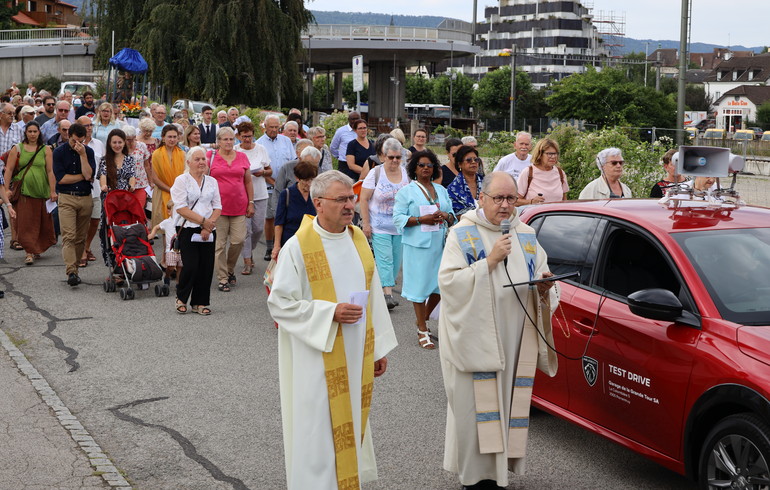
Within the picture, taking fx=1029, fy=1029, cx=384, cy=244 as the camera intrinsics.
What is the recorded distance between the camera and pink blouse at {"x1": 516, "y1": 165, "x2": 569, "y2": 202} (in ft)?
37.6

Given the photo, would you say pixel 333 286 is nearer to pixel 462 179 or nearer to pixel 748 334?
pixel 748 334

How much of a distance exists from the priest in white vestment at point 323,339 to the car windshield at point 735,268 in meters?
1.85

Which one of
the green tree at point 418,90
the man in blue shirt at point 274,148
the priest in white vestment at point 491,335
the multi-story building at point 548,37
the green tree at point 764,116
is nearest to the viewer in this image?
the priest in white vestment at point 491,335

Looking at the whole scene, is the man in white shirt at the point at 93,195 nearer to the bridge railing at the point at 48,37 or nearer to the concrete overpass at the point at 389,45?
the concrete overpass at the point at 389,45

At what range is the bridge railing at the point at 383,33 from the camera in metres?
72.4

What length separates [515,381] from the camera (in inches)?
227

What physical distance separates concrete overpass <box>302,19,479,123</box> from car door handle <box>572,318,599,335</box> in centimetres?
6489

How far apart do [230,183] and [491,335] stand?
7.29 metres

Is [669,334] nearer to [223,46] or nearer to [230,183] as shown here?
[230,183]

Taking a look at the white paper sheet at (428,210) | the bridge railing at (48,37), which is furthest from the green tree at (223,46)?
the bridge railing at (48,37)

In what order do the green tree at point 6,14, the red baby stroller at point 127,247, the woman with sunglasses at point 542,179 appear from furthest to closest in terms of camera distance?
the green tree at point 6,14 < the red baby stroller at point 127,247 < the woman with sunglasses at point 542,179

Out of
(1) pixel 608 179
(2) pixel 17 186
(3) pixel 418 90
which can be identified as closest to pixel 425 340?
(1) pixel 608 179

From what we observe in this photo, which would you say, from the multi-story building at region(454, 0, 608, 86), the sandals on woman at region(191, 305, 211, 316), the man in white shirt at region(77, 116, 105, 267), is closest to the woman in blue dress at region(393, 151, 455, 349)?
the sandals on woman at region(191, 305, 211, 316)

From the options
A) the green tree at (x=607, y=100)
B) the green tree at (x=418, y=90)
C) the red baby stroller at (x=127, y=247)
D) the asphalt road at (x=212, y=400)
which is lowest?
the asphalt road at (x=212, y=400)
